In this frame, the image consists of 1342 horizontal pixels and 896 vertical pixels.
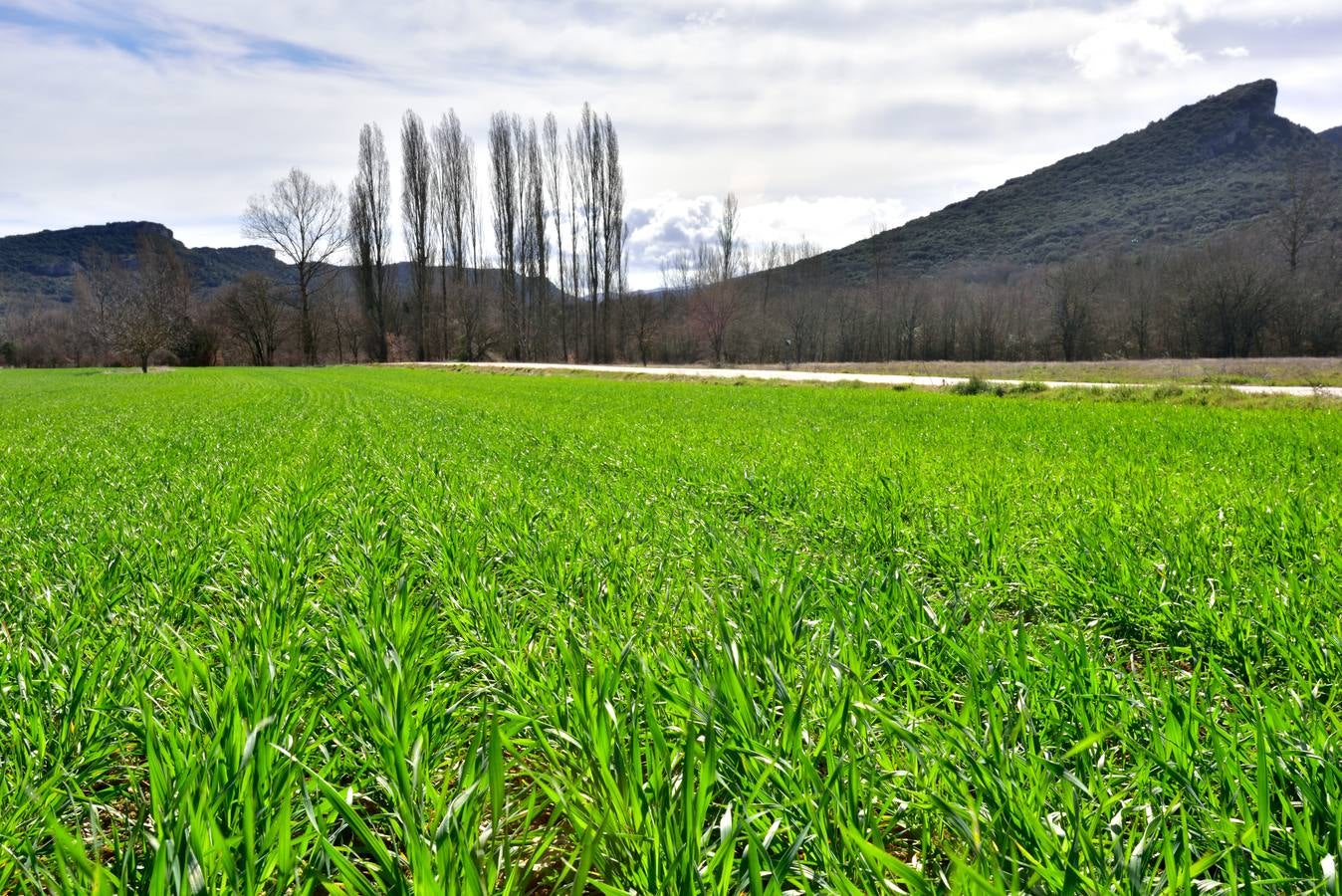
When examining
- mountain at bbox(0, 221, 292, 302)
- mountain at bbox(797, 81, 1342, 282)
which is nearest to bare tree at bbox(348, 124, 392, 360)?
mountain at bbox(797, 81, 1342, 282)

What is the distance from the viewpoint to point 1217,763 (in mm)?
1345

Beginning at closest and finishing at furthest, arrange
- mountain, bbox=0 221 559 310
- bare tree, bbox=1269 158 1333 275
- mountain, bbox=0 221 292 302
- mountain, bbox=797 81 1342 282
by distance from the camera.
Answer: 1. bare tree, bbox=1269 158 1333 275
2. mountain, bbox=797 81 1342 282
3. mountain, bbox=0 221 559 310
4. mountain, bbox=0 221 292 302

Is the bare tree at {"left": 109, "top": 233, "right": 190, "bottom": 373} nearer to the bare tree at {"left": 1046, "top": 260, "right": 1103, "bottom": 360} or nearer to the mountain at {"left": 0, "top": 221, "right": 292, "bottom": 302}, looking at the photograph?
the mountain at {"left": 0, "top": 221, "right": 292, "bottom": 302}

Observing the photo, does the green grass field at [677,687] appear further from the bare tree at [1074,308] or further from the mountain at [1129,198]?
the mountain at [1129,198]

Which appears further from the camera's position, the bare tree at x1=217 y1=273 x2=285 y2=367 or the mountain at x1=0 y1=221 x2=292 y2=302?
the mountain at x1=0 y1=221 x2=292 y2=302

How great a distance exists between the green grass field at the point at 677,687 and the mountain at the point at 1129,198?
83.0 meters

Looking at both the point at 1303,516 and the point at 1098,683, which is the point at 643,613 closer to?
the point at 1098,683

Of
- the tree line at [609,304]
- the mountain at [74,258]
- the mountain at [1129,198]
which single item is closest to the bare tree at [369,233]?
the tree line at [609,304]

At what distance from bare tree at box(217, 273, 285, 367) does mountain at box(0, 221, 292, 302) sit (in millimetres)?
73159

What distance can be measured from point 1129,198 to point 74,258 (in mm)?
201309

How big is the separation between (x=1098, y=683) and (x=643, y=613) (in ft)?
4.34

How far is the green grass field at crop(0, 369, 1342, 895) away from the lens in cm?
112

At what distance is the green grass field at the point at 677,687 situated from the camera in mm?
1119

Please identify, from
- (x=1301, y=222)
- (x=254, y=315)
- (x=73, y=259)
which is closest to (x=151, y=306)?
(x=254, y=315)
